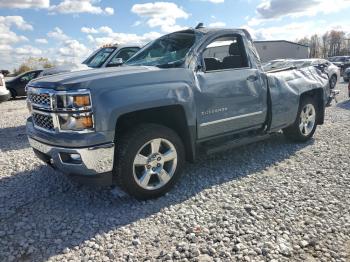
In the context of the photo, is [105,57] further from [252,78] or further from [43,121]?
[43,121]

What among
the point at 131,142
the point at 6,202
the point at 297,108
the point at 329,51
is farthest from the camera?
the point at 329,51

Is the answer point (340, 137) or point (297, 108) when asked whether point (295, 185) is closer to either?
point (297, 108)

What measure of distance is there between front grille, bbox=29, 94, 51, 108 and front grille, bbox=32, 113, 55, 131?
131mm

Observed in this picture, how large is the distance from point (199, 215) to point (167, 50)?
2322mm

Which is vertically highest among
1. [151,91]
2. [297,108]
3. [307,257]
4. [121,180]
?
[151,91]

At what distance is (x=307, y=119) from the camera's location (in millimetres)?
6250

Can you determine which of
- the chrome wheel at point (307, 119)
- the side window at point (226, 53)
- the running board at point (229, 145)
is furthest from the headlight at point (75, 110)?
the chrome wheel at point (307, 119)

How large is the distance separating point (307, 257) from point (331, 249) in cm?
27

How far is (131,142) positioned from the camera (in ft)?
12.3

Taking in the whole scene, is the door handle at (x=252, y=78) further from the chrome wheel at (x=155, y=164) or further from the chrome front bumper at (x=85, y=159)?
the chrome front bumper at (x=85, y=159)

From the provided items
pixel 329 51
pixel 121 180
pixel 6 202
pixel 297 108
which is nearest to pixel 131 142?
pixel 121 180

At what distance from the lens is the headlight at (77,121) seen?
345cm

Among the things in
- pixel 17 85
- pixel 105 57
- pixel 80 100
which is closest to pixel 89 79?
pixel 80 100

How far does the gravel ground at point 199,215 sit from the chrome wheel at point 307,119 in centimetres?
79
